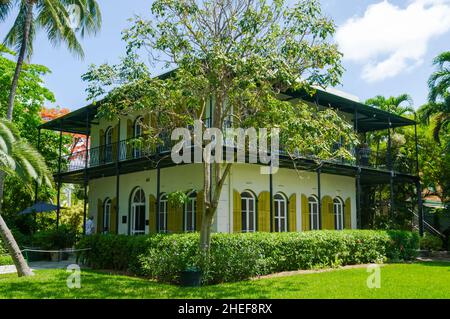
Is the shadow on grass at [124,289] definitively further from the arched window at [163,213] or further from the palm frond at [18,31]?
the palm frond at [18,31]

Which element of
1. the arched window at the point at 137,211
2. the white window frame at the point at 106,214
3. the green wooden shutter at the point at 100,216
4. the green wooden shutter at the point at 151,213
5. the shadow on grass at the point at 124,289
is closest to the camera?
the shadow on grass at the point at 124,289

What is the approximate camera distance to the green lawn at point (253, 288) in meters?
9.11

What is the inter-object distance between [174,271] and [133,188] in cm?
858

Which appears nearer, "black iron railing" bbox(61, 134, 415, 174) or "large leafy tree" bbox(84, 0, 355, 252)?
"large leafy tree" bbox(84, 0, 355, 252)

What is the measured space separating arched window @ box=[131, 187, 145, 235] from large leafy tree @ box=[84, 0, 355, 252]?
7.26 meters

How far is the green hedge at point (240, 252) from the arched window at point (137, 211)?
3845mm

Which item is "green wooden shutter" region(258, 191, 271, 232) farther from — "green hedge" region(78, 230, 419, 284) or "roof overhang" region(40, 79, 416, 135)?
"roof overhang" region(40, 79, 416, 135)

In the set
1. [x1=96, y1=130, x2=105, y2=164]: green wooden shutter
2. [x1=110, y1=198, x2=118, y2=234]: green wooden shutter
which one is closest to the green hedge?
[x1=110, y1=198, x2=118, y2=234]: green wooden shutter

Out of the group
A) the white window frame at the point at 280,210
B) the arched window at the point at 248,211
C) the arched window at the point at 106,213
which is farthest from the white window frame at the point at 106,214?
the white window frame at the point at 280,210

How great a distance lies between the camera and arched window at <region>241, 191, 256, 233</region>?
16.6 m

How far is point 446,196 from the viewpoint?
2231 cm

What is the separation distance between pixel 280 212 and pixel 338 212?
4059 mm

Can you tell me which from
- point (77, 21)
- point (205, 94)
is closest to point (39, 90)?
point (77, 21)

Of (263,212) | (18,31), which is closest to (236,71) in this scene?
(263,212)
